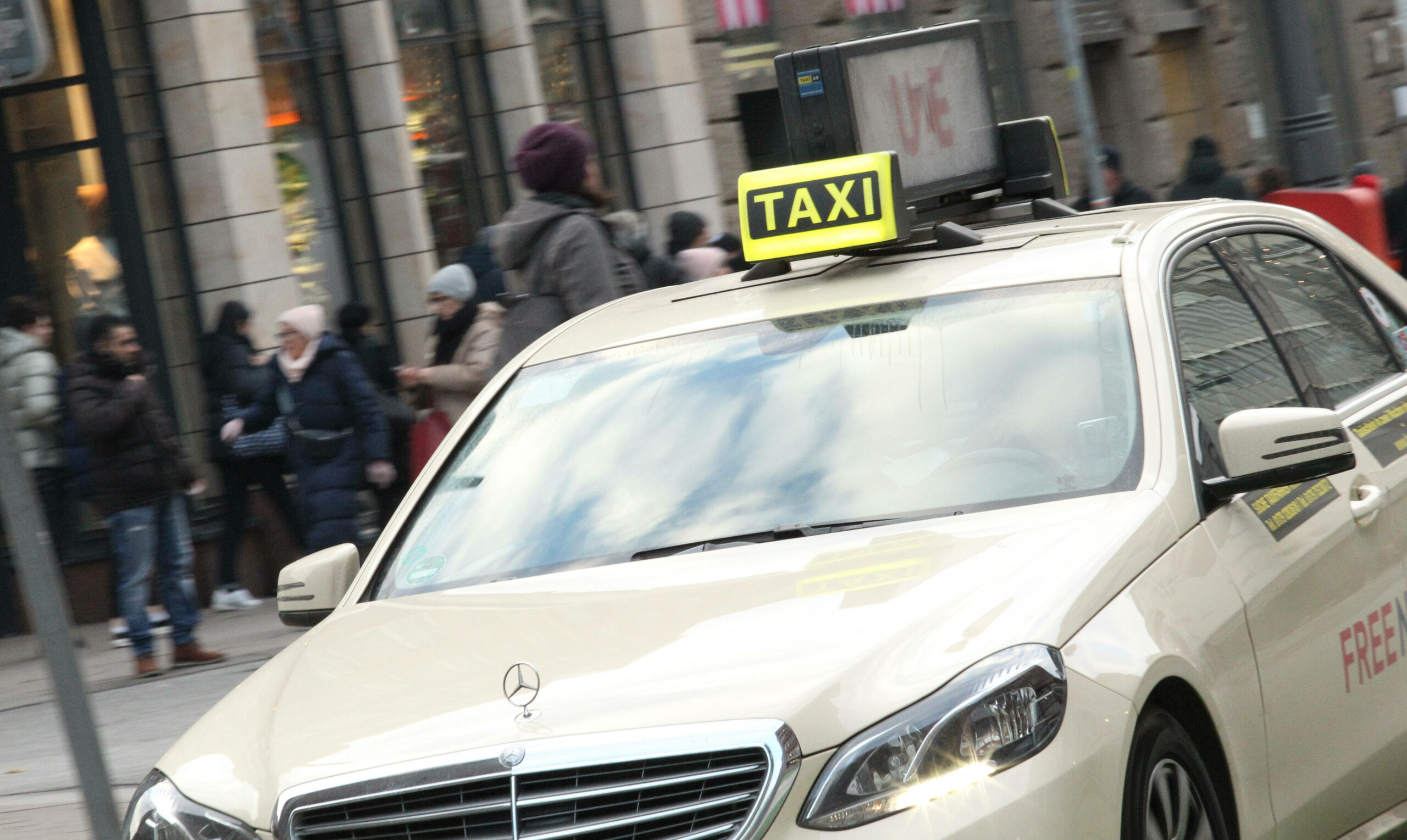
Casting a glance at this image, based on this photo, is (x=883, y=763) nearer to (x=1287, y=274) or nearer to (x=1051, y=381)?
(x=1051, y=381)

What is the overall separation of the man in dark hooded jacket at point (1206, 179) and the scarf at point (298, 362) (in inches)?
253

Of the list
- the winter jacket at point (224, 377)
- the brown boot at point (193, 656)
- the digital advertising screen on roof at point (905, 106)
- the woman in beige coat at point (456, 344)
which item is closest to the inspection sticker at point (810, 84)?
the digital advertising screen on roof at point (905, 106)

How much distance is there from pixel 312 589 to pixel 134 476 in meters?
5.45

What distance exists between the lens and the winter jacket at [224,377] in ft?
36.4

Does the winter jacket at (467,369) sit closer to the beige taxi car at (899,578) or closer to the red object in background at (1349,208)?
the beige taxi car at (899,578)

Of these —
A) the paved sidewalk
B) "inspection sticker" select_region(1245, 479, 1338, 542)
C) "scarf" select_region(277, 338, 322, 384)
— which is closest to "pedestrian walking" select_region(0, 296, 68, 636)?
the paved sidewalk

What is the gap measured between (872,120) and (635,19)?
10480 mm

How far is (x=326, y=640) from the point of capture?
374 cm

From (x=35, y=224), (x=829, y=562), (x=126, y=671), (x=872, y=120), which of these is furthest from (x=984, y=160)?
(x=35, y=224)

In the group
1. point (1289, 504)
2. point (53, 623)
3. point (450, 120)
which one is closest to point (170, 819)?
point (53, 623)

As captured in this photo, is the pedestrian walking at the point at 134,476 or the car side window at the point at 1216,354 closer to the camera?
the car side window at the point at 1216,354

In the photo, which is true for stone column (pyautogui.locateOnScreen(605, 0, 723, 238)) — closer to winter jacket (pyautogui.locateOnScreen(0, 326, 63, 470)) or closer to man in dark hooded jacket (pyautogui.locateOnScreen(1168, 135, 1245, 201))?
man in dark hooded jacket (pyautogui.locateOnScreen(1168, 135, 1245, 201))

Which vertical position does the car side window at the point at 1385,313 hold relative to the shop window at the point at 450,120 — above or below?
below

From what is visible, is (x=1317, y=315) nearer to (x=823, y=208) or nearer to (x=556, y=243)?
(x=823, y=208)
